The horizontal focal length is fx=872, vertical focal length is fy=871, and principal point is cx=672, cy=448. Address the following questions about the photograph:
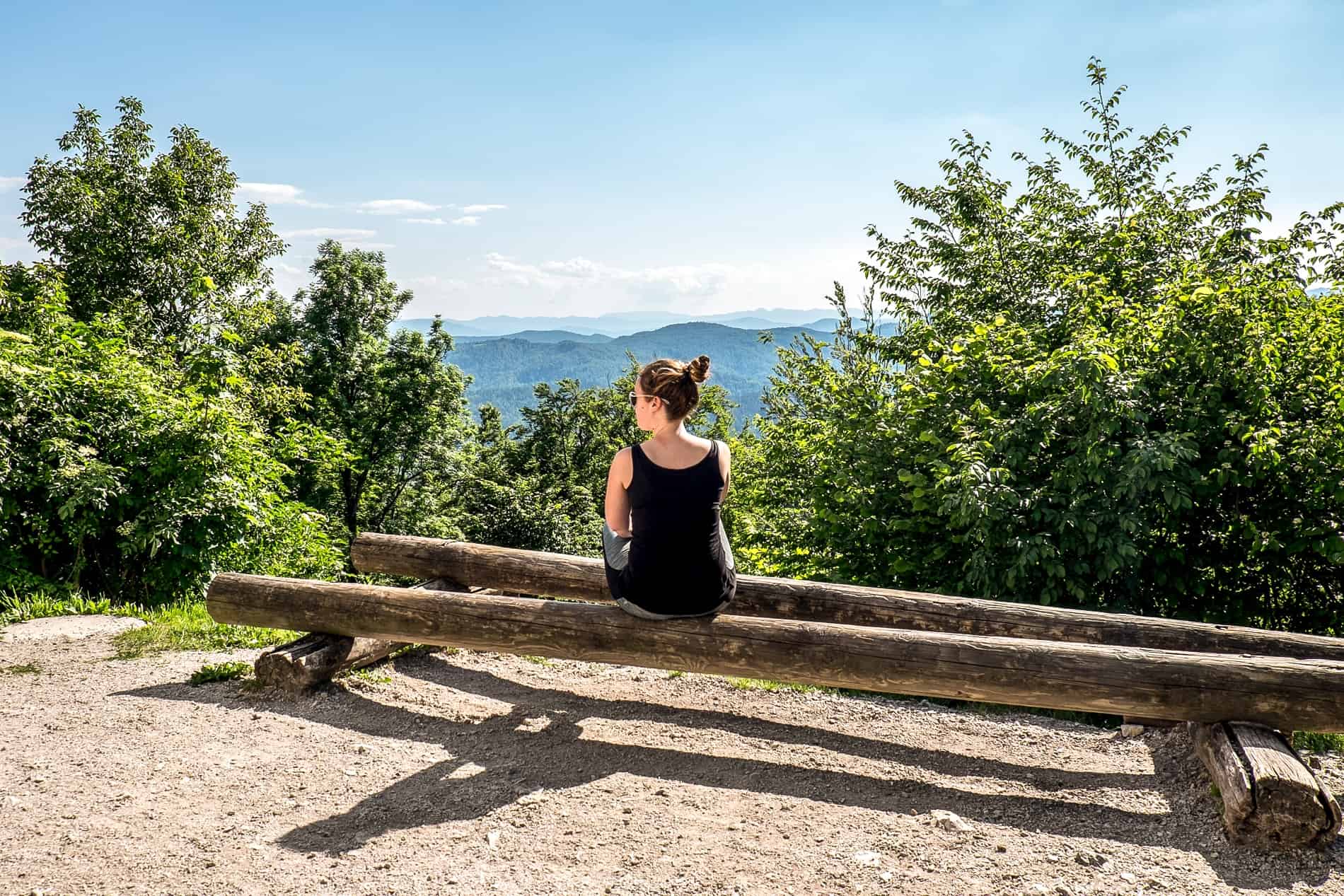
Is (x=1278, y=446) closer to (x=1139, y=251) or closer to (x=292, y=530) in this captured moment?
(x=1139, y=251)

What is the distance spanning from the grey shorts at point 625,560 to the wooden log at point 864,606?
0.67m

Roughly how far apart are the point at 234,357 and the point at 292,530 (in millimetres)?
6054

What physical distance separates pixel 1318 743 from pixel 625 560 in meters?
3.99

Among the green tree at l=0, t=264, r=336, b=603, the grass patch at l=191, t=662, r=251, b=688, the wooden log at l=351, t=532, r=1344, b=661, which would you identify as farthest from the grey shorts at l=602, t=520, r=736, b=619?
the green tree at l=0, t=264, r=336, b=603

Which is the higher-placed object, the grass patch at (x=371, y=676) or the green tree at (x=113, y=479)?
the green tree at (x=113, y=479)

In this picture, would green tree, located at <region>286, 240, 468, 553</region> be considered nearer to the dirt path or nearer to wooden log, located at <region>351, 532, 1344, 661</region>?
wooden log, located at <region>351, 532, 1344, 661</region>

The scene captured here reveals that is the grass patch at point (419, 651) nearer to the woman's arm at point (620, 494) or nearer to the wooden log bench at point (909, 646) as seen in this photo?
the wooden log bench at point (909, 646)

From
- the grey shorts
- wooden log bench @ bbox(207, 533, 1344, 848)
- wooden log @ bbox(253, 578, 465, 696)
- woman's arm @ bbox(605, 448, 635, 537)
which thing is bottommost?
wooden log @ bbox(253, 578, 465, 696)

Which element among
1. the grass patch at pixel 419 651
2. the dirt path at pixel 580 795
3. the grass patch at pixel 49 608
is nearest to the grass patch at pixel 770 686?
the dirt path at pixel 580 795

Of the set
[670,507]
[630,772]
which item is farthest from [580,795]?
[670,507]

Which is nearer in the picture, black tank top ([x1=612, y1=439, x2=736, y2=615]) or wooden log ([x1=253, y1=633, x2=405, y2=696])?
black tank top ([x1=612, y1=439, x2=736, y2=615])

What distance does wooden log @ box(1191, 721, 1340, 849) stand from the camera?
3355 mm

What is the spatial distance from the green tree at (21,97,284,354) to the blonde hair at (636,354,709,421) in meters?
21.4

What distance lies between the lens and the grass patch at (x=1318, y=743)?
185 inches
